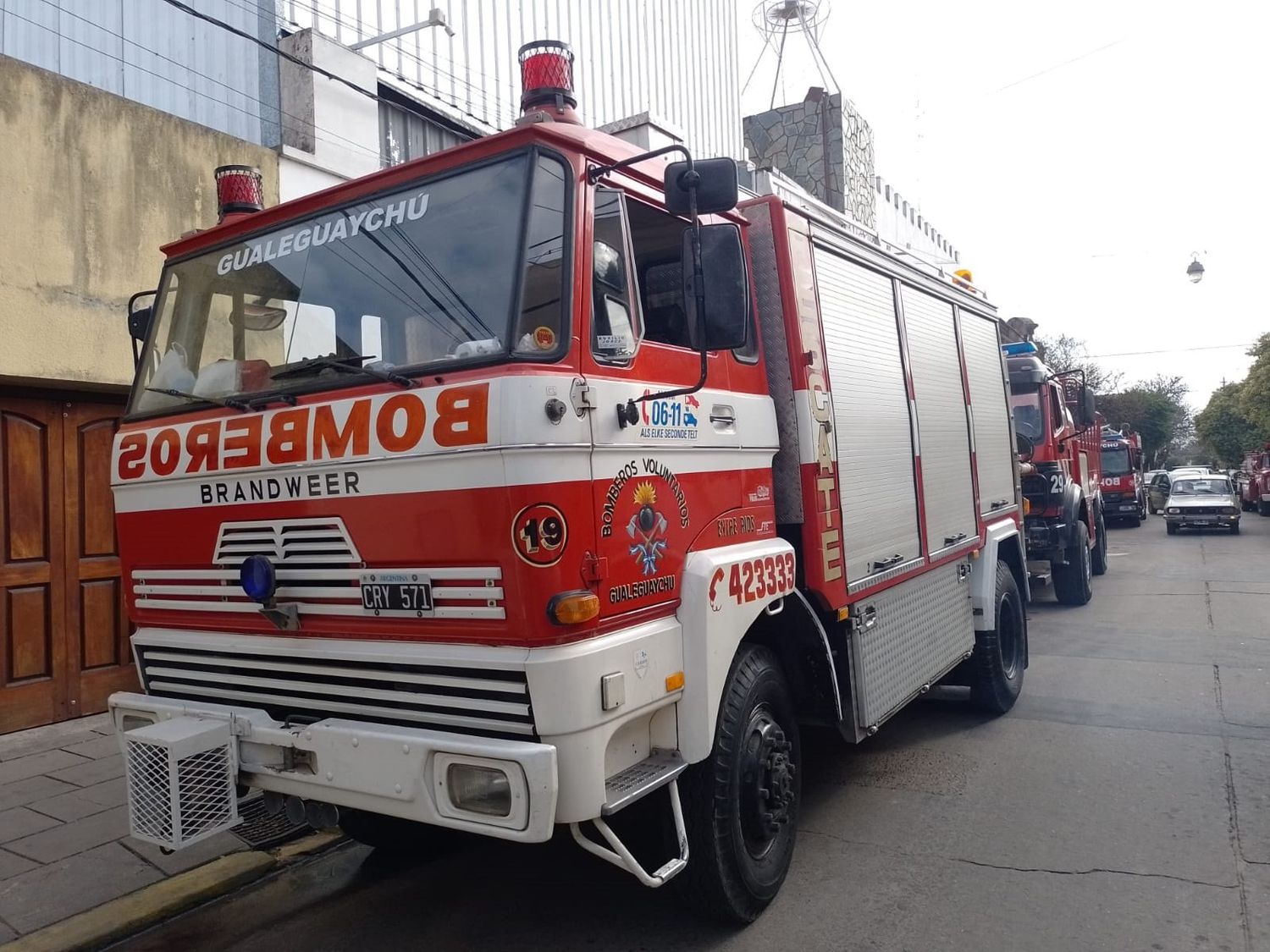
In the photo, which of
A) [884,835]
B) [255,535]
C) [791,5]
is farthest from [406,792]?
[791,5]

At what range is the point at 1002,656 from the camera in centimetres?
654

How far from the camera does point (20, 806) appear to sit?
5152 mm

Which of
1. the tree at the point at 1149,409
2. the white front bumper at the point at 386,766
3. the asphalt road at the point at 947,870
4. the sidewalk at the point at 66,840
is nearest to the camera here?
the white front bumper at the point at 386,766

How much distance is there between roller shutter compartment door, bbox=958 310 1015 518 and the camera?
6.70 meters

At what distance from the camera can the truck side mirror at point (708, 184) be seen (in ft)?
10.3

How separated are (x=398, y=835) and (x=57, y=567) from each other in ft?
12.1

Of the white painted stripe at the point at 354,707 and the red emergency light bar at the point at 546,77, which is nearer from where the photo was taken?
the white painted stripe at the point at 354,707

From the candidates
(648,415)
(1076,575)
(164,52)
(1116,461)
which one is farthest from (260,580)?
(1116,461)

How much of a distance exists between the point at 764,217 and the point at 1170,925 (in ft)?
10.4

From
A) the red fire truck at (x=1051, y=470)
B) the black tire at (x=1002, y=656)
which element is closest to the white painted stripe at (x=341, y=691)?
the black tire at (x=1002, y=656)

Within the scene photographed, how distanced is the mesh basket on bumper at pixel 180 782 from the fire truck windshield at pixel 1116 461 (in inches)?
956

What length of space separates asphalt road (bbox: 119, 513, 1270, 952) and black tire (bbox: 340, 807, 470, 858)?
7cm

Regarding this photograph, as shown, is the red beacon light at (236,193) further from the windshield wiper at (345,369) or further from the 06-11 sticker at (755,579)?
the 06-11 sticker at (755,579)

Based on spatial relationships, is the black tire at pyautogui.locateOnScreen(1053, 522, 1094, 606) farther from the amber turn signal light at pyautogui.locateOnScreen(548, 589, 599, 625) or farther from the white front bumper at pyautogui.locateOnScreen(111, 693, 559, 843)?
the white front bumper at pyautogui.locateOnScreen(111, 693, 559, 843)
